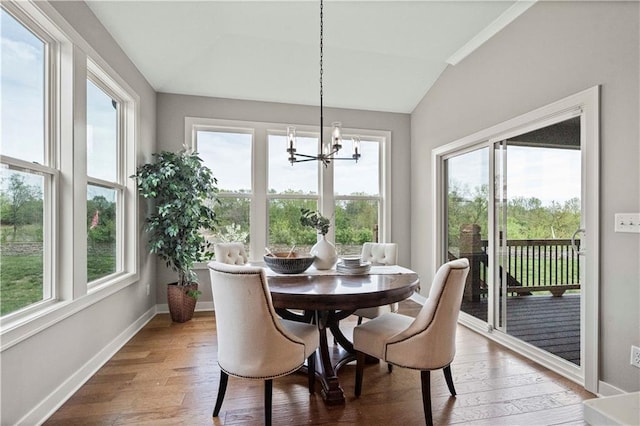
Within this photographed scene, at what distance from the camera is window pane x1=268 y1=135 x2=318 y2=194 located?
168 inches

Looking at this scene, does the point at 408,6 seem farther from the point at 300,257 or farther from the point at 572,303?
the point at 572,303

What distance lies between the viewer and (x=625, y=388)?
6.49 feet

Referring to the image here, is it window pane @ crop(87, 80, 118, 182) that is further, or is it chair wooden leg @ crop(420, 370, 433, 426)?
window pane @ crop(87, 80, 118, 182)

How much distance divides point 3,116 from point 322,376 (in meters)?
2.43

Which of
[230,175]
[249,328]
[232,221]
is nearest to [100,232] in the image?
[232,221]

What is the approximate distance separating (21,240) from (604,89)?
383 cm

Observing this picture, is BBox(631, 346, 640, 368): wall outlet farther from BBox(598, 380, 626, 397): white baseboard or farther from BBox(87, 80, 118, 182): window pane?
BBox(87, 80, 118, 182): window pane

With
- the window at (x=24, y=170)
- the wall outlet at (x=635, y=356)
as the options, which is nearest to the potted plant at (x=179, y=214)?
the window at (x=24, y=170)

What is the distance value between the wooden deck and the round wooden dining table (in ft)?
4.39

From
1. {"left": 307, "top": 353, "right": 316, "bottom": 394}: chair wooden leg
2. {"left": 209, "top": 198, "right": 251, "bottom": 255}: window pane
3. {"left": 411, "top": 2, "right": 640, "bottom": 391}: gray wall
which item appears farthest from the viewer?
{"left": 209, "top": 198, "right": 251, "bottom": 255}: window pane

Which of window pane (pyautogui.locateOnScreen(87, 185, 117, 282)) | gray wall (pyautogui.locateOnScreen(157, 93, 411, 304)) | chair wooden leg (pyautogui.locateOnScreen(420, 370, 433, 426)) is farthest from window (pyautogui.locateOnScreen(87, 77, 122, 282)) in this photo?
chair wooden leg (pyautogui.locateOnScreen(420, 370, 433, 426))

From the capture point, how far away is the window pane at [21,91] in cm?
170

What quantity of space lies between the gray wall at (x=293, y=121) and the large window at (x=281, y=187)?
0.12 m

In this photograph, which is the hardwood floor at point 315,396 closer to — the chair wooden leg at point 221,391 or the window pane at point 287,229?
the chair wooden leg at point 221,391
